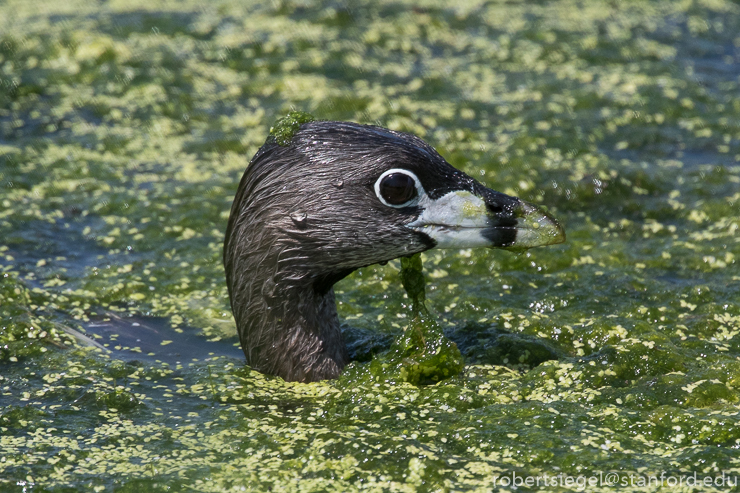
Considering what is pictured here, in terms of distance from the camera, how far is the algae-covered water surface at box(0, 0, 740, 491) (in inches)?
173

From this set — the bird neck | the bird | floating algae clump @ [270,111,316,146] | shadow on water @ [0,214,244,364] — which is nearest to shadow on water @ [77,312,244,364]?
shadow on water @ [0,214,244,364]

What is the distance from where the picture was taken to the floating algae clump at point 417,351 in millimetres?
4961

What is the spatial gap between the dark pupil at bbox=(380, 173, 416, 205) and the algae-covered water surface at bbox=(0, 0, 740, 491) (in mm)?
867

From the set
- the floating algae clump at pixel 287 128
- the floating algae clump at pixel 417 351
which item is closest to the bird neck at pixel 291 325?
the floating algae clump at pixel 417 351

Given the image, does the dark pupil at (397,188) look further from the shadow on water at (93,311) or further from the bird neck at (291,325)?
the shadow on water at (93,311)

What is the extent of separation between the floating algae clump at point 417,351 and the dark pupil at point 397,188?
47 centimetres

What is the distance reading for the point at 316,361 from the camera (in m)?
5.02

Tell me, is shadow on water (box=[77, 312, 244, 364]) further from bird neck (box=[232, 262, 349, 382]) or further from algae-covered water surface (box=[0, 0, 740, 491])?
bird neck (box=[232, 262, 349, 382])

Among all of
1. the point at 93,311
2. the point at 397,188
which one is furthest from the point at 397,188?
the point at 93,311

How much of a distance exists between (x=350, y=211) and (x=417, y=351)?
89cm

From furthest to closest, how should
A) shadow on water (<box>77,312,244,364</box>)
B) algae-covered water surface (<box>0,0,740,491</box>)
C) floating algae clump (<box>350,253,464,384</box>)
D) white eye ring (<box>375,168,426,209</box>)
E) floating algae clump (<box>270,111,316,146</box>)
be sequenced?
shadow on water (<box>77,312,244,364</box>) < floating algae clump (<box>350,253,464,384</box>) < floating algae clump (<box>270,111,316,146</box>) < white eye ring (<box>375,168,426,209</box>) < algae-covered water surface (<box>0,0,740,491</box>)

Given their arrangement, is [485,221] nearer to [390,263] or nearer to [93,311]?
[390,263]

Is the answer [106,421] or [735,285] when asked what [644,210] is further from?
[106,421]

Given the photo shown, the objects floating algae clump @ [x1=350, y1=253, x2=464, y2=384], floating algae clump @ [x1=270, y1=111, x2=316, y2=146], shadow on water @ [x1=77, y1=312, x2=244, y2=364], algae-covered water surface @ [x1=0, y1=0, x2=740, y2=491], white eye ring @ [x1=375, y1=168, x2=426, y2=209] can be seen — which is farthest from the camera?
shadow on water @ [x1=77, y1=312, x2=244, y2=364]
